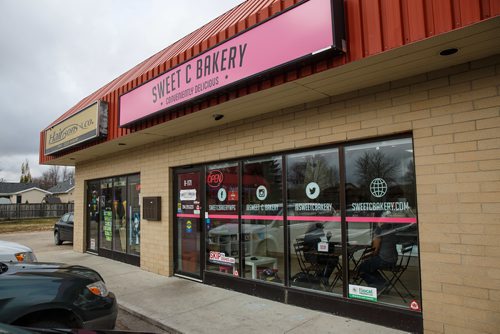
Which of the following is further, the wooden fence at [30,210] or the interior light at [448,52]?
the wooden fence at [30,210]

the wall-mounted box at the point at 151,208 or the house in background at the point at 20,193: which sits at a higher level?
the house in background at the point at 20,193

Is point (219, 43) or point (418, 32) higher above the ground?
point (219, 43)

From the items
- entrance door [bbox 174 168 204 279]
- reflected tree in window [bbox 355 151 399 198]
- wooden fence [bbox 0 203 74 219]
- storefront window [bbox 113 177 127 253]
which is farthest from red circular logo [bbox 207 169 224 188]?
wooden fence [bbox 0 203 74 219]

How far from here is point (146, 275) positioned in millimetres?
9016

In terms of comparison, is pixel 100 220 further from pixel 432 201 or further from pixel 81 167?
pixel 432 201

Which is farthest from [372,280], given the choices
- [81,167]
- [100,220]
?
[81,167]

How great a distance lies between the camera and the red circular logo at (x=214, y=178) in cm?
788

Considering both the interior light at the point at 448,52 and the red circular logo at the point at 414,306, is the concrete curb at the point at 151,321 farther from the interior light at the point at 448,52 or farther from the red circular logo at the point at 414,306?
the interior light at the point at 448,52

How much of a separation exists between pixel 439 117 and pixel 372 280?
2.47m

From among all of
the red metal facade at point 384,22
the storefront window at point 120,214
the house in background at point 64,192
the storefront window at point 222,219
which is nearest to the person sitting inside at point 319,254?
the storefront window at point 222,219

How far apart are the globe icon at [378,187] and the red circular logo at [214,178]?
338 centimetres

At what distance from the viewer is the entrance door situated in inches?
328

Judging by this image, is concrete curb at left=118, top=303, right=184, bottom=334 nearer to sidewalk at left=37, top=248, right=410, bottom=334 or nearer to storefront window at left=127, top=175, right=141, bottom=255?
sidewalk at left=37, top=248, right=410, bottom=334

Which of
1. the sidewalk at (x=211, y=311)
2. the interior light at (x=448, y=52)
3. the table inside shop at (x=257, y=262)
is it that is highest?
the interior light at (x=448, y=52)
